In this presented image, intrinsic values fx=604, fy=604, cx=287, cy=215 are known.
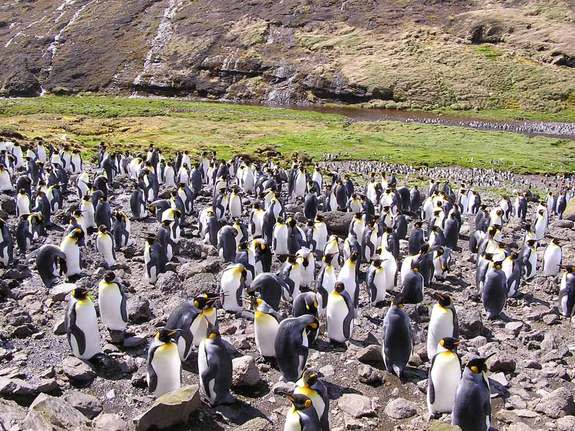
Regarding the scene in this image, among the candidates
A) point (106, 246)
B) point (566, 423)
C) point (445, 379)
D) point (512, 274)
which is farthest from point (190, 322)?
point (512, 274)

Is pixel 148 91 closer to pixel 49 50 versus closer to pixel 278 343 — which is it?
pixel 49 50

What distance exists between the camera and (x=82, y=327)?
9227 millimetres

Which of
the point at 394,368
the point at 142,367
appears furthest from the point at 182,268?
the point at 394,368

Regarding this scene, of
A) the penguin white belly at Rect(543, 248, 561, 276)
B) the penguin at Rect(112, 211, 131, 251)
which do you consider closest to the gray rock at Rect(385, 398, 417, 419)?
the penguin white belly at Rect(543, 248, 561, 276)

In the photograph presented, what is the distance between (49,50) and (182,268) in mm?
106584

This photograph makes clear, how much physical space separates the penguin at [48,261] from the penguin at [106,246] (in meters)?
1.28

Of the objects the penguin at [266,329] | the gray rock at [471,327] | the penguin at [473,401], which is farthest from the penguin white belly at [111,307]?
the gray rock at [471,327]

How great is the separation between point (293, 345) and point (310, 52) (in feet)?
308

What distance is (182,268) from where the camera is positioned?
13.9 meters

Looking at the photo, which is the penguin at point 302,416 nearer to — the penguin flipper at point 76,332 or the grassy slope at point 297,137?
the penguin flipper at point 76,332

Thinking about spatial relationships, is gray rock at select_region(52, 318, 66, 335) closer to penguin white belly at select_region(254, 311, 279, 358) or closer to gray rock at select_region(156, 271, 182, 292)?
gray rock at select_region(156, 271, 182, 292)

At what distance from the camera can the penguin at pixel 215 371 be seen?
816 cm

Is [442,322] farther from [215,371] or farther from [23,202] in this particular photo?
[23,202]

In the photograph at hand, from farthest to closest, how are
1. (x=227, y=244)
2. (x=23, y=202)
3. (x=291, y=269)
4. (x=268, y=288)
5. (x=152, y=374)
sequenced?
(x=23, y=202)
(x=227, y=244)
(x=291, y=269)
(x=268, y=288)
(x=152, y=374)
